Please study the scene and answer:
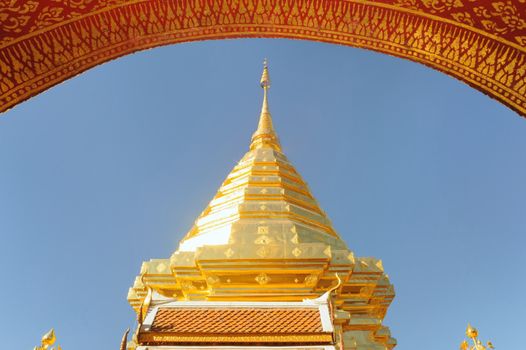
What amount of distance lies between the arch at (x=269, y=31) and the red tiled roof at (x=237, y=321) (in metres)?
3.00

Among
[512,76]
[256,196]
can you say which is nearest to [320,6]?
[512,76]

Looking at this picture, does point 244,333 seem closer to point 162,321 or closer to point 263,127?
point 162,321

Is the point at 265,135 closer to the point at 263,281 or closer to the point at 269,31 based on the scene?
the point at 263,281

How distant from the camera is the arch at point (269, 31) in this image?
289 centimetres

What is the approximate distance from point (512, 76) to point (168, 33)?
7.31 ft

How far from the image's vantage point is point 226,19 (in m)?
3.30

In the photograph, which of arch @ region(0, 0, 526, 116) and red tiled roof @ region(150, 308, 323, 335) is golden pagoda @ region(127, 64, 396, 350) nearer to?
red tiled roof @ region(150, 308, 323, 335)

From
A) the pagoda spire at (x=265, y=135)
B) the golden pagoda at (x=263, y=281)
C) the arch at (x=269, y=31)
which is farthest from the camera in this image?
the pagoda spire at (x=265, y=135)

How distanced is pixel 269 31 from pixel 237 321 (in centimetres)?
324

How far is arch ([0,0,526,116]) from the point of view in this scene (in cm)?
289

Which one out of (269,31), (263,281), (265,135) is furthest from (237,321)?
(265,135)

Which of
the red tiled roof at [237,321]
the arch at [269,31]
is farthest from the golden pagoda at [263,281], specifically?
the arch at [269,31]

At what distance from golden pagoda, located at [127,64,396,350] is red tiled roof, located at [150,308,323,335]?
0.01m

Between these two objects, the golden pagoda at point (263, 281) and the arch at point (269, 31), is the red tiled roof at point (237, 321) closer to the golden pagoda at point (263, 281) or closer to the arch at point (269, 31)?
the golden pagoda at point (263, 281)
